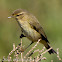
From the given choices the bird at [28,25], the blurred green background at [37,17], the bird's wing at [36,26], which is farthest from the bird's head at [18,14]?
the blurred green background at [37,17]

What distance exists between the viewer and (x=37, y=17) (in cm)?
884

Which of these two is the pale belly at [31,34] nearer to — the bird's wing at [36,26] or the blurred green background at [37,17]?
the bird's wing at [36,26]

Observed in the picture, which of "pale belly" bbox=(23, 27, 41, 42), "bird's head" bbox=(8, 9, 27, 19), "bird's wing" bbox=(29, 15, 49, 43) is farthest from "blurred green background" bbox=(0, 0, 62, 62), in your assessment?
"bird's head" bbox=(8, 9, 27, 19)

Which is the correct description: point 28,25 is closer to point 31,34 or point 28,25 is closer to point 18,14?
point 31,34

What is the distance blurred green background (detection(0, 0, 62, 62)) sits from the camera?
284 inches

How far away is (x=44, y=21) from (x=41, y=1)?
0.92 metres

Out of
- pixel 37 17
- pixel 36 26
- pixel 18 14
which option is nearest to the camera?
pixel 18 14

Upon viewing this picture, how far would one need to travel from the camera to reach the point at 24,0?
8.78 meters

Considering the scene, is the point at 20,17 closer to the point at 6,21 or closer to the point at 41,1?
the point at 6,21

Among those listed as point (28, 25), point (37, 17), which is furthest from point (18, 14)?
point (37, 17)

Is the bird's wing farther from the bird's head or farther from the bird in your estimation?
the bird's head

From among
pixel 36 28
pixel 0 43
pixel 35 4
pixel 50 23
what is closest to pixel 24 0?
pixel 35 4

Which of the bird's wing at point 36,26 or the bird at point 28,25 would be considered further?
the bird's wing at point 36,26

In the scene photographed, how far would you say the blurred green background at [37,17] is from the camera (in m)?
7.22
